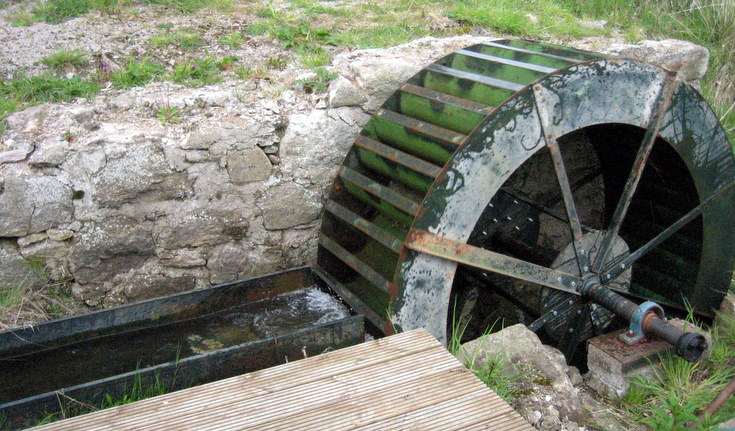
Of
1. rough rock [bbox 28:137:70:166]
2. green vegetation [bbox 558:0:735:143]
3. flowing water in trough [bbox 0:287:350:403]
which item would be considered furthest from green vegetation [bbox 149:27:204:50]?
green vegetation [bbox 558:0:735:143]

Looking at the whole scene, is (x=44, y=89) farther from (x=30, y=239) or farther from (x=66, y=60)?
(x=30, y=239)

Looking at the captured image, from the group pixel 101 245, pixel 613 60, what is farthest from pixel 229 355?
pixel 613 60

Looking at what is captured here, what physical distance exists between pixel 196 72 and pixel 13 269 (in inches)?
55.0

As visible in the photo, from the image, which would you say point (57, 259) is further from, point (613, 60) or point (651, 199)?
point (651, 199)

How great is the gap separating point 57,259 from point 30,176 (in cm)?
42

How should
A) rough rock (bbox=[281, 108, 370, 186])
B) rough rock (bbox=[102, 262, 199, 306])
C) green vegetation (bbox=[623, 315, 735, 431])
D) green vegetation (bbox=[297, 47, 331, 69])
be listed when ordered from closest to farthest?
1. green vegetation (bbox=[623, 315, 735, 431])
2. rough rock (bbox=[102, 262, 199, 306])
3. rough rock (bbox=[281, 108, 370, 186])
4. green vegetation (bbox=[297, 47, 331, 69])

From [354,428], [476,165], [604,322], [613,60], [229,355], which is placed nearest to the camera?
[354,428]

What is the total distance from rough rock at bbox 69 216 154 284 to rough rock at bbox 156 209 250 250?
0.31 ft

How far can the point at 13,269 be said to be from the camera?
122 inches

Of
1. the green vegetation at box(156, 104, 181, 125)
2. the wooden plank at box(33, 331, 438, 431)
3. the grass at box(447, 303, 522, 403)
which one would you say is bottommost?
the grass at box(447, 303, 522, 403)

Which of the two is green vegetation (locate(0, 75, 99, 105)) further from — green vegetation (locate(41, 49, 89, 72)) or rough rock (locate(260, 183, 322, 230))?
rough rock (locate(260, 183, 322, 230))

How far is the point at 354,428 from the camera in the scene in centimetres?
168

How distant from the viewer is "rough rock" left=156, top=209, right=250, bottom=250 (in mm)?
3359

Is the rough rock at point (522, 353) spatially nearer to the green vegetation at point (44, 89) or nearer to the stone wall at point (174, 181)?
the stone wall at point (174, 181)
